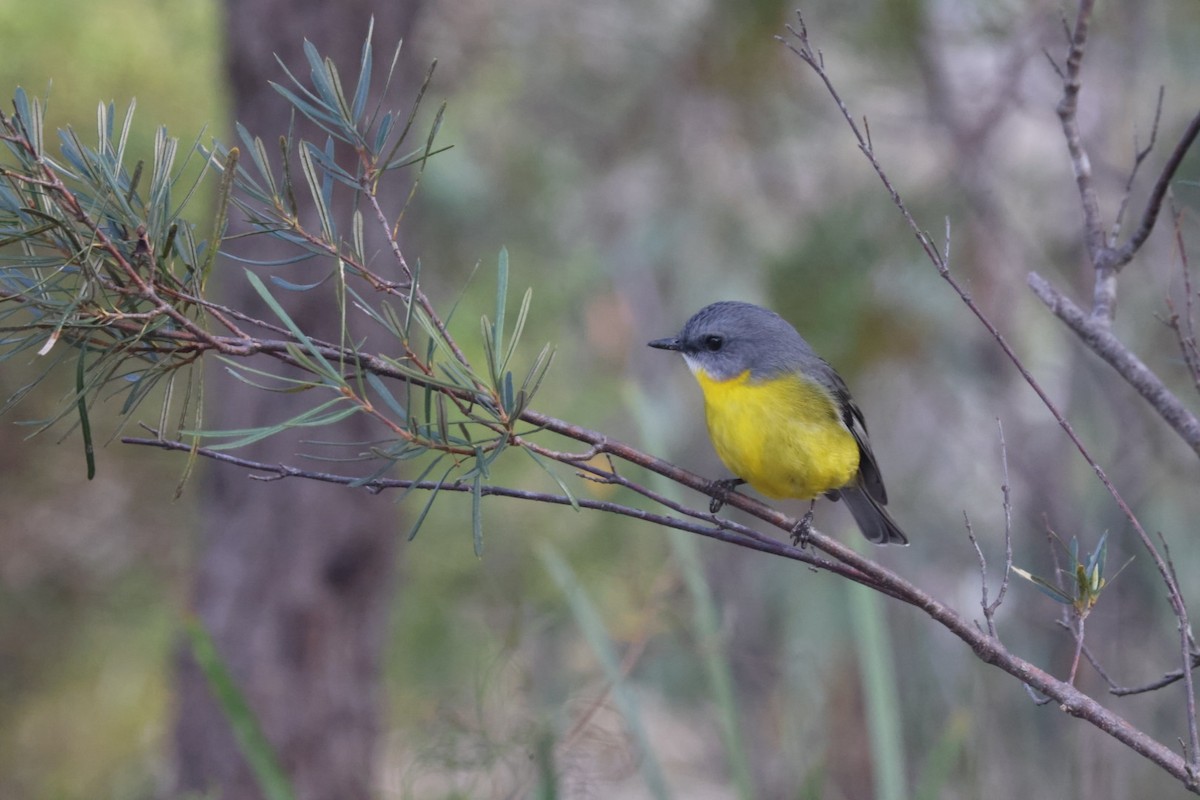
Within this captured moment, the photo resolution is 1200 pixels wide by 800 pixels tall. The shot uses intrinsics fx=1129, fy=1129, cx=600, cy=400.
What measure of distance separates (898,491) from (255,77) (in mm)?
3655

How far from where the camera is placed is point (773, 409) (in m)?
2.23

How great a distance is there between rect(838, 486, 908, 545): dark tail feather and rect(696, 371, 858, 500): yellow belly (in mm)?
330

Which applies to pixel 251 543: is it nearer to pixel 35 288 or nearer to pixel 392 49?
pixel 392 49

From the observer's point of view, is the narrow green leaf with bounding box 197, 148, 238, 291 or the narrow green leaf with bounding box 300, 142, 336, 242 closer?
the narrow green leaf with bounding box 197, 148, 238, 291

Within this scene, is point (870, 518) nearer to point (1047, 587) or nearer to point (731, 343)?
point (731, 343)

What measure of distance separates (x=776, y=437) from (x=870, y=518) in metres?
0.66

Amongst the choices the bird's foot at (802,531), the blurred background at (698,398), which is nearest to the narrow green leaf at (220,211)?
the bird's foot at (802,531)

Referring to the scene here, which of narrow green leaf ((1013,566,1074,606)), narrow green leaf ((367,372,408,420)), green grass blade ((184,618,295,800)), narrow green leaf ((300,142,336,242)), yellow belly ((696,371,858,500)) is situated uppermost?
yellow belly ((696,371,858,500))

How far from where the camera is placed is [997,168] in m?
5.30

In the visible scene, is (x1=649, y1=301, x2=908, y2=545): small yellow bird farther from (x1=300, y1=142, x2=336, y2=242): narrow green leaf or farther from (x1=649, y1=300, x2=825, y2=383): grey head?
(x1=300, y1=142, x2=336, y2=242): narrow green leaf

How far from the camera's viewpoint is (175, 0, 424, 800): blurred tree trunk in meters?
3.67

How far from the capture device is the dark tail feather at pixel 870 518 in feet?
8.79

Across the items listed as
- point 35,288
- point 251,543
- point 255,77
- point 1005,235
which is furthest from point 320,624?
point 35,288

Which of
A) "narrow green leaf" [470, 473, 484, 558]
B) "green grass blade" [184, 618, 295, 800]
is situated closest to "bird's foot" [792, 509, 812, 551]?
"narrow green leaf" [470, 473, 484, 558]
